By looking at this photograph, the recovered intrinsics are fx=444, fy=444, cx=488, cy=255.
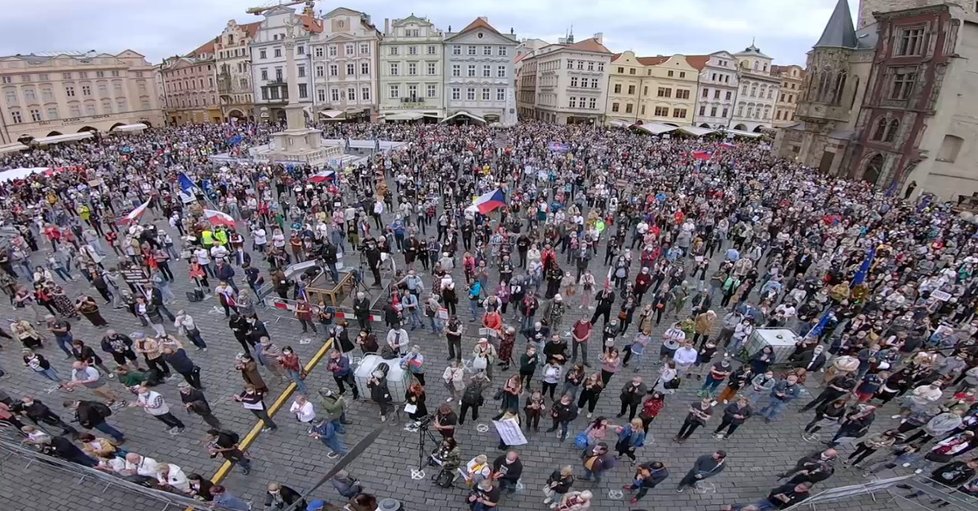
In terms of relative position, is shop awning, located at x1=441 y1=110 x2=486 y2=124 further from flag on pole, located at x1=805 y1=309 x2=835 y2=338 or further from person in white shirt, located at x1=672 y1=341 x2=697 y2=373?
person in white shirt, located at x1=672 y1=341 x2=697 y2=373

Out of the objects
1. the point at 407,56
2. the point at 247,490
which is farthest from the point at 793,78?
the point at 247,490

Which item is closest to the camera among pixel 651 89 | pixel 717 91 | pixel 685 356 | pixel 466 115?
pixel 685 356

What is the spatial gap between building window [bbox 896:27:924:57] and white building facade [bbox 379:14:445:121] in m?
44.6

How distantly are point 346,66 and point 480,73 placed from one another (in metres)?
17.6

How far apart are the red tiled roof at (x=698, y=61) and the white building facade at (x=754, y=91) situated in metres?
4.65

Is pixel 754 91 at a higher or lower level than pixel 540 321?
higher

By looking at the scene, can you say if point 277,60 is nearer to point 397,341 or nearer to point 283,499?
point 397,341

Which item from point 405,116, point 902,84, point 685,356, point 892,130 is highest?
point 902,84

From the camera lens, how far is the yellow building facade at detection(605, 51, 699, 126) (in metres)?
60.7

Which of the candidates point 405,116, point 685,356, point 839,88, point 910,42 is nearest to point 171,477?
point 685,356

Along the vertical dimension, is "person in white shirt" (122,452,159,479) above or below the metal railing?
above

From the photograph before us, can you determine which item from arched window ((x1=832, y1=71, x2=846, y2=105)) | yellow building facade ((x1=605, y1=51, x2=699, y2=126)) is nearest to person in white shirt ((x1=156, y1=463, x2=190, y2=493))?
arched window ((x1=832, y1=71, x2=846, y2=105))

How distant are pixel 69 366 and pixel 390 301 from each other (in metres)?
7.94

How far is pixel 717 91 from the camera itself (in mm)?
60781
